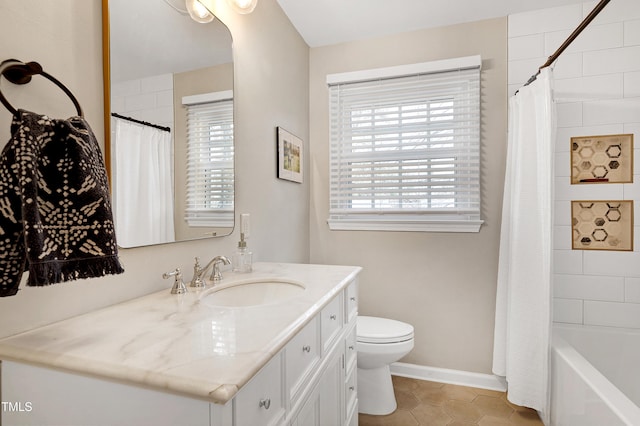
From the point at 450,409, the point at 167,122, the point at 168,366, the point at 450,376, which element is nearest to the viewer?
the point at 168,366

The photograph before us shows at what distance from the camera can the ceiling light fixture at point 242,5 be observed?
1.53m

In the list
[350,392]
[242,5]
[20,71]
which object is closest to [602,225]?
[350,392]

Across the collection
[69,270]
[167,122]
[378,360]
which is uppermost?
[167,122]

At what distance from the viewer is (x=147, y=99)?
42.9 inches

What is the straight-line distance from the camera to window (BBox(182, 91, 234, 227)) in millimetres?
1305

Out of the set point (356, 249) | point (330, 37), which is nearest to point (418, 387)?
point (356, 249)

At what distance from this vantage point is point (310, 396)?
997mm

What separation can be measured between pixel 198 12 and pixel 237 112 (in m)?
0.43

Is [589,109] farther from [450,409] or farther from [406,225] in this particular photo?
[450,409]

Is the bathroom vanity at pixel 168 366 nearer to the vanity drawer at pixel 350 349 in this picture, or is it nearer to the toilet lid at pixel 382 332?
the vanity drawer at pixel 350 349

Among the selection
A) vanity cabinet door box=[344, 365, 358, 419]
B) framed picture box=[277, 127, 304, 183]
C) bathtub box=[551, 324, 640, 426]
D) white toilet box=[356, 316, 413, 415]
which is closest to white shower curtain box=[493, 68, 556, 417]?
bathtub box=[551, 324, 640, 426]

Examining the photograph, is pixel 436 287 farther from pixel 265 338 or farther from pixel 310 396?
pixel 265 338

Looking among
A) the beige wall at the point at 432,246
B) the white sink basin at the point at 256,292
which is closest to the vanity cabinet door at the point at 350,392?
the white sink basin at the point at 256,292

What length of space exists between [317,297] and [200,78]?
3.26 ft
